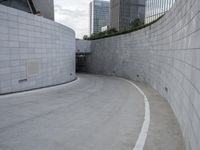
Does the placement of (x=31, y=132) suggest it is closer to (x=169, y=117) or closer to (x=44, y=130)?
(x=44, y=130)

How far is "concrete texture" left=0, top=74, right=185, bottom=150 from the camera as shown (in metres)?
5.02

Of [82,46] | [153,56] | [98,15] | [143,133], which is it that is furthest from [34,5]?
[98,15]

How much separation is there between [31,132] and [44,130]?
0.35 metres

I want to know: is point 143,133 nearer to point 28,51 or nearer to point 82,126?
point 82,126

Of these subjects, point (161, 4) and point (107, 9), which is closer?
point (161, 4)

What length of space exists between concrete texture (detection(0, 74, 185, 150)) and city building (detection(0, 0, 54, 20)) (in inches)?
461

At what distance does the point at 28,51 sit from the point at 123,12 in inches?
4818

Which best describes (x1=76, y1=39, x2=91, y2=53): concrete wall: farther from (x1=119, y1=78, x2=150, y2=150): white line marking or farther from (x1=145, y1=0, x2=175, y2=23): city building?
(x1=145, y1=0, x2=175, y2=23): city building

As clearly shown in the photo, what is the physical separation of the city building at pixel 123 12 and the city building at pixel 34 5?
10199 cm

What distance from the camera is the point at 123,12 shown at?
128250 mm

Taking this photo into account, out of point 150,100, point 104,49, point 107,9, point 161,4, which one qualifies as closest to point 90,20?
point 107,9

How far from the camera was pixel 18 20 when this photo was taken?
39.2 ft

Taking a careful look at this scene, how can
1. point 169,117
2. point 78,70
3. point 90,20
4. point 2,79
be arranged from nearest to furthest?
point 169,117
point 2,79
point 78,70
point 90,20

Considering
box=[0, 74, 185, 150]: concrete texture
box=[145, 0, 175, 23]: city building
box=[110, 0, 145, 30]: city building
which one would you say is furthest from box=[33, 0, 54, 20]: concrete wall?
box=[110, 0, 145, 30]: city building
